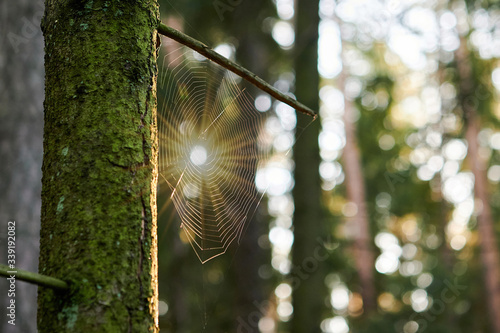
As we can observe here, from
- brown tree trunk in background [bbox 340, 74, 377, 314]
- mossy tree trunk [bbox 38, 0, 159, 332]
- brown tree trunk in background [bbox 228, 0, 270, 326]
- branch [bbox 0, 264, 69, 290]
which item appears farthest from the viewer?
brown tree trunk in background [bbox 340, 74, 377, 314]

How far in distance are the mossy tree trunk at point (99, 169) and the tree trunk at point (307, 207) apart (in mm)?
3295

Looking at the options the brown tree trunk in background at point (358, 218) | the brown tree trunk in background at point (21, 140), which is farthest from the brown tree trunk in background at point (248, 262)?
the brown tree trunk in background at point (358, 218)

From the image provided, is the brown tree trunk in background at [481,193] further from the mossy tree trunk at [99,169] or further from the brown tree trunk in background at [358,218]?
the mossy tree trunk at [99,169]

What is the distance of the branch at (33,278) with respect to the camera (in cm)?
79

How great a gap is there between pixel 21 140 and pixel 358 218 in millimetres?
9453

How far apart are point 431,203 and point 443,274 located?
16.5 feet

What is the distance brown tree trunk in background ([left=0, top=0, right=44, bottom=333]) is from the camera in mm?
3248

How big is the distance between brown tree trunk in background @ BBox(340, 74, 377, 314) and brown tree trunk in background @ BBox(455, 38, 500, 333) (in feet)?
9.29

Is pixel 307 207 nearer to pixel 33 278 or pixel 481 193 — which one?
pixel 33 278

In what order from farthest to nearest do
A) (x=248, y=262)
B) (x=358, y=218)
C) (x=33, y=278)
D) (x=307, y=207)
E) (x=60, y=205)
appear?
(x=358, y=218)
(x=248, y=262)
(x=307, y=207)
(x=60, y=205)
(x=33, y=278)

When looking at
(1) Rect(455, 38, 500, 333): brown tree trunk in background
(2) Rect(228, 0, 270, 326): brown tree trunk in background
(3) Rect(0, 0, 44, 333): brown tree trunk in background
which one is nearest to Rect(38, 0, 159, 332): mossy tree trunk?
(3) Rect(0, 0, 44, 333): brown tree trunk in background

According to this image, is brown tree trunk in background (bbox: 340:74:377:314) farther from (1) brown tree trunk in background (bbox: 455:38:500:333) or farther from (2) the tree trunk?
(2) the tree trunk

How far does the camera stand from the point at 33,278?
2.69 ft

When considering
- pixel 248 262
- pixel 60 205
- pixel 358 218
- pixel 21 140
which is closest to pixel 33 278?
pixel 60 205
